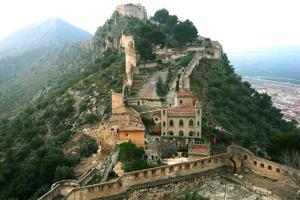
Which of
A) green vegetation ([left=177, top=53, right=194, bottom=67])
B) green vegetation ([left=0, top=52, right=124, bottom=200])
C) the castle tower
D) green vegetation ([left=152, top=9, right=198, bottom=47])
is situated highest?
green vegetation ([left=152, top=9, right=198, bottom=47])

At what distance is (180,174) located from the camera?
82.1 feet

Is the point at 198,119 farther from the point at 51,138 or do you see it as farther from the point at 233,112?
the point at 51,138

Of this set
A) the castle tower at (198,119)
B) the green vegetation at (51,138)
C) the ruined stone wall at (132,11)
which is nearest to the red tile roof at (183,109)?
the castle tower at (198,119)

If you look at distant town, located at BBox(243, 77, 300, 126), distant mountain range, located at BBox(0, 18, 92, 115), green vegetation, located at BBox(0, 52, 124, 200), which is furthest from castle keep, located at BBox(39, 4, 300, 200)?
distant town, located at BBox(243, 77, 300, 126)

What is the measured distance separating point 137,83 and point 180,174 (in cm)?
2789

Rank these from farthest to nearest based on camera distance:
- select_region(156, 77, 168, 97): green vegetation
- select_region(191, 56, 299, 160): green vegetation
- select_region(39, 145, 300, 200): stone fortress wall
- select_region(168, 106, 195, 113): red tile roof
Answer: select_region(156, 77, 168, 97): green vegetation
select_region(191, 56, 299, 160): green vegetation
select_region(168, 106, 195, 113): red tile roof
select_region(39, 145, 300, 200): stone fortress wall

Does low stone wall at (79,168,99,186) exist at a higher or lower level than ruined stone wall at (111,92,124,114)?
lower

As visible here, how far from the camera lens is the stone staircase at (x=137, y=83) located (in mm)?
49638

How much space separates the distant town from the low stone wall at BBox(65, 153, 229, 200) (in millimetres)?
72981

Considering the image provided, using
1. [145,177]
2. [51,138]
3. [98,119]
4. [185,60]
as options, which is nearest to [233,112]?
[185,60]

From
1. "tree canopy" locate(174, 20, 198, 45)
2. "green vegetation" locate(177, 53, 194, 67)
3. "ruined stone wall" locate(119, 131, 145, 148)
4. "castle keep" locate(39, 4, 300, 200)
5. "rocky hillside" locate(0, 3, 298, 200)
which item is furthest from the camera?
"tree canopy" locate(174, 20, 198, 45)

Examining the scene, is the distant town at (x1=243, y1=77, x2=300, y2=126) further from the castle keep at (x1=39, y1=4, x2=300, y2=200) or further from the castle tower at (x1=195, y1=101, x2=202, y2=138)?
the castle tower at (x1=195, y1=101, x2=202, y2=138)

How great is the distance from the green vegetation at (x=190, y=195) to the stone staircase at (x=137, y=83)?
25104 millimetres

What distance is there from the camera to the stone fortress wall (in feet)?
75.4
